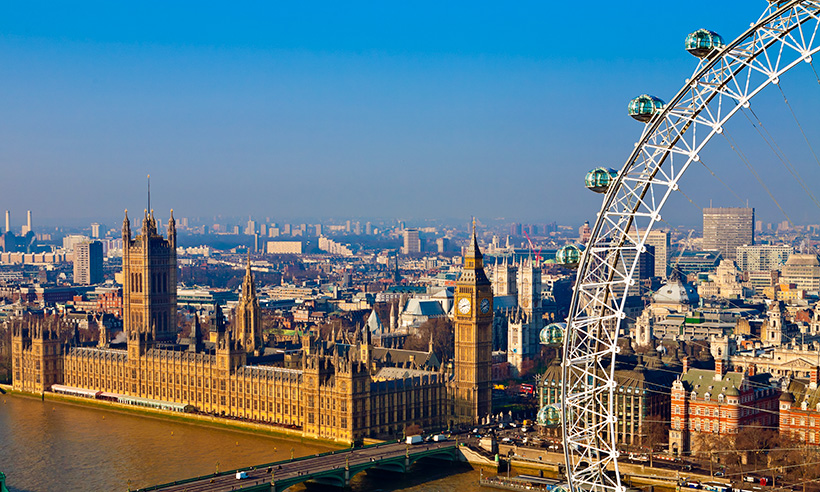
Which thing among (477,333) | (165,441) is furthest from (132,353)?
(477,333)

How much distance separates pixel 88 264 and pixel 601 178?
548 ft

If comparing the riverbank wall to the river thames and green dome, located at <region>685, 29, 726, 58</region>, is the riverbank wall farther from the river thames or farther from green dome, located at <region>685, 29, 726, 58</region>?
green dome, located at <region>685, 29, 726, 58</region>

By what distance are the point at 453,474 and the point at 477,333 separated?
489 inches

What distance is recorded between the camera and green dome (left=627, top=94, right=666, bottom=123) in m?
23.7

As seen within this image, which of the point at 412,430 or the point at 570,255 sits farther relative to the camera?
the point at 412,430

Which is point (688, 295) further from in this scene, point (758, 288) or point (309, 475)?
point (309, 475)

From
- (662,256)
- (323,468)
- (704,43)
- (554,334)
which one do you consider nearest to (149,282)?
(323,468)

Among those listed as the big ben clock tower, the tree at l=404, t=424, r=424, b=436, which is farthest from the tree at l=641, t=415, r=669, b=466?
the tree at l=404, t=424, r=424, b=436

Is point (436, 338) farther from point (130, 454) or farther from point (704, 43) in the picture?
point (704, 43)

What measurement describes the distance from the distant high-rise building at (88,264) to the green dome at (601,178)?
16496 cm

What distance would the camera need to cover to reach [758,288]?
14662 centimetres

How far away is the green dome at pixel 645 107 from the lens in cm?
2369

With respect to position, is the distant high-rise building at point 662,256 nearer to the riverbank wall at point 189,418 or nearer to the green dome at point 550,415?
the riverbank wall at point 189,418

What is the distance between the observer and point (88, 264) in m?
183
